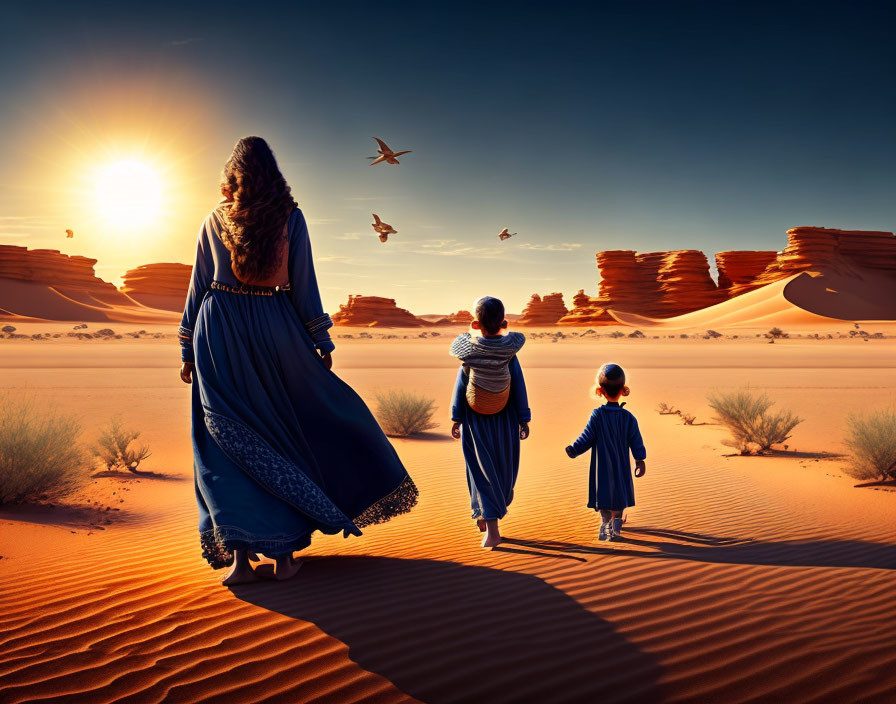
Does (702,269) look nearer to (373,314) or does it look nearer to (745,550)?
(373,314)

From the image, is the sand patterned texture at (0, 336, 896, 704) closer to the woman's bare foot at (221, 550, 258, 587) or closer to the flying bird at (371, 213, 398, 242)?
the woman's bare foot at (221, 550, 258, 587)

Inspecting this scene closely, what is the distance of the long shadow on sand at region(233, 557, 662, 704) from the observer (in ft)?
8.58

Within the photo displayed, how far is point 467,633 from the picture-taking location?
Result: 304 cm

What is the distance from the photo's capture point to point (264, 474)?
341 centimetres

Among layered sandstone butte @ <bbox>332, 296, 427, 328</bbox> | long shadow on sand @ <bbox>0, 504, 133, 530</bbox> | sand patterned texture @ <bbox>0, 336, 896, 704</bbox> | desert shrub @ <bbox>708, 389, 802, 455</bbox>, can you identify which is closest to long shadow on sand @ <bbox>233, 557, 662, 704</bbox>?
sand patterned texture @ <bbox>0, 336, 896, 704</bbox>

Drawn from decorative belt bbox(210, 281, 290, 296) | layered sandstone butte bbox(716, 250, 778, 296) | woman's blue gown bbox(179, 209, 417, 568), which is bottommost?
woman's blue gown bbox(179, 209, 417, 568)

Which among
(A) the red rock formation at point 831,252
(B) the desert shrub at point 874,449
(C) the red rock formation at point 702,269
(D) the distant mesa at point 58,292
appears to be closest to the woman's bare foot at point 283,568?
(B) the desert shrub at point 874,449

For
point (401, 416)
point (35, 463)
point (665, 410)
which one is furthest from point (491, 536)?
point (665, 410)

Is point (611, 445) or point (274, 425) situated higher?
point (274, 425)

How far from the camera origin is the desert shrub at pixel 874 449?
709cm

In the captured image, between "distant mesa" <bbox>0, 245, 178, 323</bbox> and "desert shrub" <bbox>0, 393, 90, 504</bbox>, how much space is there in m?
86.9

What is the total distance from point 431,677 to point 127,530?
140 inches

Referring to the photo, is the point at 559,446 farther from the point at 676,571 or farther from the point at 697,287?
the point at 697,287

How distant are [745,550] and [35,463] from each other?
5930mm
